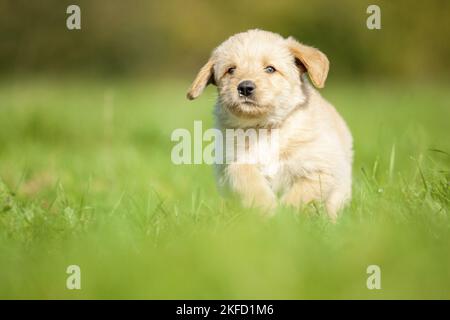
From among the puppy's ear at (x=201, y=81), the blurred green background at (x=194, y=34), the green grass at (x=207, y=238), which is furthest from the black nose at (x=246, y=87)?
the blurred green background at (x=194, y=34)

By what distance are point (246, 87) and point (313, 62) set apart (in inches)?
19.1

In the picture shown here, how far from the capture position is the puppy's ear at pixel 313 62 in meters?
3.87

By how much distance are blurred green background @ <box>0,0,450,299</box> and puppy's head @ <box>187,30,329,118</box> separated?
55cm

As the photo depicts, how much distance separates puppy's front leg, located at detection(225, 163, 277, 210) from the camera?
11.8ft

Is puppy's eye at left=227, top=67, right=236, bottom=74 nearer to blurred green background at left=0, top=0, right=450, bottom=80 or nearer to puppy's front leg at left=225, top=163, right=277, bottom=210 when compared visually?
puppy's front leg at left=225, top=163, right=277, bottom=210

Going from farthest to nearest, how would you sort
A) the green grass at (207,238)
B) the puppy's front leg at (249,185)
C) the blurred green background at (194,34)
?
the blurred green background at (194,34), the puppy's front leg at (249,185), the green grass at (207,238)

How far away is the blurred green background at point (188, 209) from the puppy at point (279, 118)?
20 cm

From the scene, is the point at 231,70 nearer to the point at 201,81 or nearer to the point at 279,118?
the point at 201,81

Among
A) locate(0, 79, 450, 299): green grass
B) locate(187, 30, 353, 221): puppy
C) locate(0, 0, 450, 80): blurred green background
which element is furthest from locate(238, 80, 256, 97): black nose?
locate(0, 0, 450, 80): blurred green background

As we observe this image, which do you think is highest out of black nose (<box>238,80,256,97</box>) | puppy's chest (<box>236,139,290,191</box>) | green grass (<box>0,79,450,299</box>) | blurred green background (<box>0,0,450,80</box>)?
blurred green background (<box>0,0,450,80</box>)

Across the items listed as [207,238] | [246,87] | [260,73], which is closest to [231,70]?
[260,73]

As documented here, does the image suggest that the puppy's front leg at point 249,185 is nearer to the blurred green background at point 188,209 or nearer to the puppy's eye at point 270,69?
the blurred green background at point 188,209

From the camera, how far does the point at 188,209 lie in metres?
3.67
